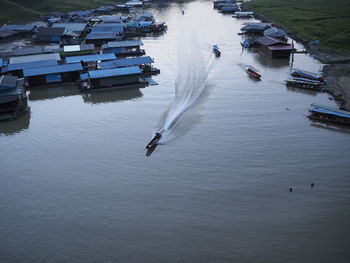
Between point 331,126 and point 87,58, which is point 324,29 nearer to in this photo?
point 331,126

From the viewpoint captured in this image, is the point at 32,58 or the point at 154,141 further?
the point at 32,58

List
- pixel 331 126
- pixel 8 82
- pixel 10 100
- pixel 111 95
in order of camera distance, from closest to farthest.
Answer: pixel 331 126 < pixel 10 100 < pixel 8 82 < pixel 111 95

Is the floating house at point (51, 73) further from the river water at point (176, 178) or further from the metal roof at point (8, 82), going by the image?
the metal roof at point (8, 82)

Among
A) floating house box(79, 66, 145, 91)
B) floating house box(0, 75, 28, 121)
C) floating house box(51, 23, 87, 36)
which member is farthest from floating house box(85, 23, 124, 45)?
floating house box(0, 75, 28, 121)

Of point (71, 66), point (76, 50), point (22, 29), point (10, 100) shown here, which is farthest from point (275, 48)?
point (22, 29)

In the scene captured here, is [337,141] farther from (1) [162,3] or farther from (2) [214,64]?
(1) [162,3]

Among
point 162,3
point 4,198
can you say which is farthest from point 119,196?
point 162,3
